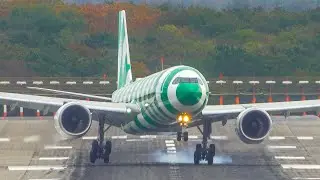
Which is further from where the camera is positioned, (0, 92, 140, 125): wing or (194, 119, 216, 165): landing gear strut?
(0, 92, 140, 125): wing

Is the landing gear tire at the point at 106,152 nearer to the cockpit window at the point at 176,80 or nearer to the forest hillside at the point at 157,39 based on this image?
the cockpit window at the point at 176,80

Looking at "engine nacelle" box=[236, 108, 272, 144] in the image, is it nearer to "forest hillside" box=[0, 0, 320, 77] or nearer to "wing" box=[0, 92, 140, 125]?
"wing" box=[0, 92, 140, 125]

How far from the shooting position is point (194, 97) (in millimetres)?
36344

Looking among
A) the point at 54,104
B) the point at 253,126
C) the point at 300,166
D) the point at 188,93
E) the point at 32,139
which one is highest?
the point at 188,93

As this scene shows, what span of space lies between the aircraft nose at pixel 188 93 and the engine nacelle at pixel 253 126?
2.83 meters

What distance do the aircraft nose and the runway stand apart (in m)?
2.29

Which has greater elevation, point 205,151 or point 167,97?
point 167,97

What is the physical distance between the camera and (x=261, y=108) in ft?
132

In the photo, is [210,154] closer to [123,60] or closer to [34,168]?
[34,168]

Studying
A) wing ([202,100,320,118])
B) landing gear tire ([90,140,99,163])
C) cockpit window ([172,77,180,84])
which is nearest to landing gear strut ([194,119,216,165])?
wing ([202,100,320,118])

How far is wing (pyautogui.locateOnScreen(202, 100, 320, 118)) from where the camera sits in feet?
129

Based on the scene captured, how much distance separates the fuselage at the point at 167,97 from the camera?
1441 inches

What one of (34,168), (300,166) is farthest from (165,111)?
(300,166)

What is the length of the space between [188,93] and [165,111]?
1690 millimetres
